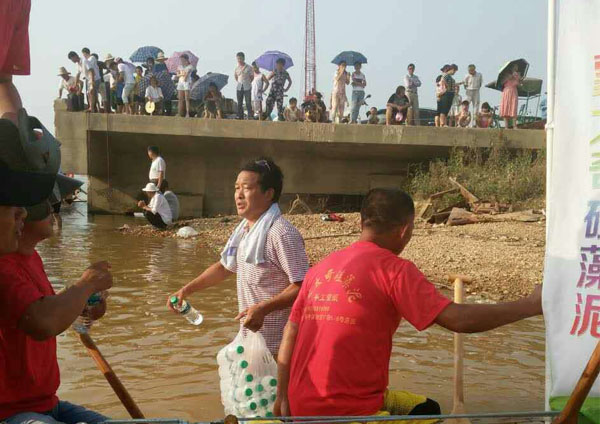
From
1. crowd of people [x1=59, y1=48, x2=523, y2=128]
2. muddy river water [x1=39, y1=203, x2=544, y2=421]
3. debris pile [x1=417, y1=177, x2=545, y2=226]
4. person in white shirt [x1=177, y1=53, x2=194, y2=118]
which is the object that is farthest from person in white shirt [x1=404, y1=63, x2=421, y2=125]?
muddy river water [x1=39, y1=203, x2=544, y2=421]

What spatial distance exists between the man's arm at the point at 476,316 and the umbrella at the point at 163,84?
17.6m

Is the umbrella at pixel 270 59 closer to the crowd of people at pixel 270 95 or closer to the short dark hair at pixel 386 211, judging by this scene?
the crowd of people at pixel 270 95

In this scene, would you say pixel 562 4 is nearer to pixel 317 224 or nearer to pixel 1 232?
pixel 1 232

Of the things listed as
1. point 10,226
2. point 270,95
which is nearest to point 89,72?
point 270,95

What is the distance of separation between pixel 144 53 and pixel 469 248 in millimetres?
14657

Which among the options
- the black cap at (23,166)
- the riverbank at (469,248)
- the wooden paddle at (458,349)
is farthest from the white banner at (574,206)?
the riverbank at (469,248)

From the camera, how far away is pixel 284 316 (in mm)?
4059

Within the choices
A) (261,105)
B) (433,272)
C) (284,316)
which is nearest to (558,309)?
(284,316)

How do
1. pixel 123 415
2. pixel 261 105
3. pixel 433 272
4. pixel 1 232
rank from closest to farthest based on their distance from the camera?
pixel 1 232 < pixel 123 415 < pixel 433 272 < pixel 261 105

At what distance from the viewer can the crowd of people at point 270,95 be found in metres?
18.2

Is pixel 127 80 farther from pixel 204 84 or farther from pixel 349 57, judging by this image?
pixel 349 57

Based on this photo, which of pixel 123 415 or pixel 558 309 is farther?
pixel 123 415

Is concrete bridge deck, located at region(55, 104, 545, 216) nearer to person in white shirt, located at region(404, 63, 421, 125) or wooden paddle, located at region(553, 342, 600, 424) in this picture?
person in white shirt, located at region(404, 63, 421, 125)

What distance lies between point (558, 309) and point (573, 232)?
32 cm
